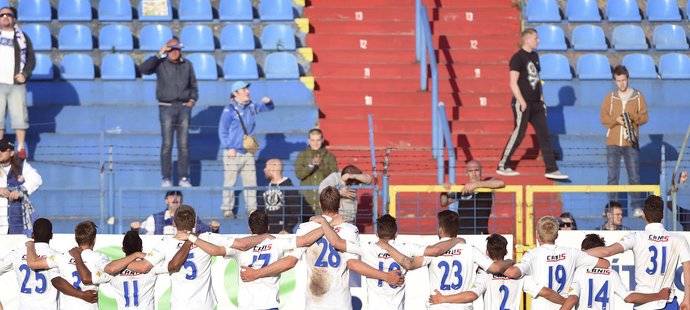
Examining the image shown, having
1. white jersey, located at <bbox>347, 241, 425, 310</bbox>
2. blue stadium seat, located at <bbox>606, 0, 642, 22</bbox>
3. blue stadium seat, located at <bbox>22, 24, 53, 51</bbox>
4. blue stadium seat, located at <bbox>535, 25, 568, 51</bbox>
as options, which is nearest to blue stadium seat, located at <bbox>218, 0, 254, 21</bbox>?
blue stadium seat, located at <bbox>22, 24, 53, 51</bbox>

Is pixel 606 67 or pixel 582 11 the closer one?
pixel 606 67

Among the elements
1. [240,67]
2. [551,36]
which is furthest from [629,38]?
[240,67]

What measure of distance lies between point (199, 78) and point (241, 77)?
0.62 m

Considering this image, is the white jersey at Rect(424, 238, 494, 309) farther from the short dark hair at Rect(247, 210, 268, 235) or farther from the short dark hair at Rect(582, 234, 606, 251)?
the short dark hair at Rect(247, 210, 268, 235)

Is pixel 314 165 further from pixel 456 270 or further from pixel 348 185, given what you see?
pixel 456 270

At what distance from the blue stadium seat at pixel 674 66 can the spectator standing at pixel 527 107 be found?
12.0ft

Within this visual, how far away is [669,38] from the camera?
2080cm

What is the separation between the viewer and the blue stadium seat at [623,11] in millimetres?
21031

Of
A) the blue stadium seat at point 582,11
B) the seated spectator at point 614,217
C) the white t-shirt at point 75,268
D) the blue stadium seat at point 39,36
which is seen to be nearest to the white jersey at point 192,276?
the white t-shirt at point 75,268

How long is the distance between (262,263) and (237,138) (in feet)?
15.2

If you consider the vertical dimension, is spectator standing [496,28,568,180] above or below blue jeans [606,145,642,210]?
above

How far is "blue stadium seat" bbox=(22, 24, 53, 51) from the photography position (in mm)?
20234

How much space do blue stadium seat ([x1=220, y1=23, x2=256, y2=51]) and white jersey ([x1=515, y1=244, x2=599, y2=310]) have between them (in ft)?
29.2

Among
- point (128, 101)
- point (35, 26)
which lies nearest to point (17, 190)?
point (128, 101)
